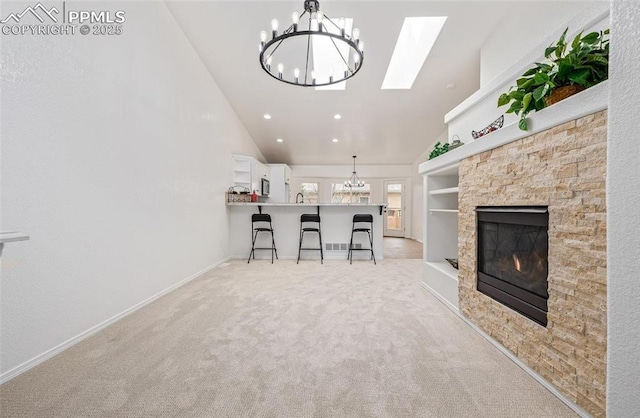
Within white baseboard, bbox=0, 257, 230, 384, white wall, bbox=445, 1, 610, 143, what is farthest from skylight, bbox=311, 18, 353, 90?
white baseboard, bbox=0, 257, 230, 384

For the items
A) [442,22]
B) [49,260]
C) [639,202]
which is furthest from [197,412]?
[442,22]

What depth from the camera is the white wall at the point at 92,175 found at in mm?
1481

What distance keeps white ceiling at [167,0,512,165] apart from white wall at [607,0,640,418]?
262 centimetres

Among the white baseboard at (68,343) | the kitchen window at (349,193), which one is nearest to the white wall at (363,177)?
the kitchen window at (349,193)

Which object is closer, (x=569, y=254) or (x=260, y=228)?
(x=569, y=254)

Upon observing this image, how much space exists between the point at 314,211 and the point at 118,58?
3.48m

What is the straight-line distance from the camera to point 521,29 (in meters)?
2.42

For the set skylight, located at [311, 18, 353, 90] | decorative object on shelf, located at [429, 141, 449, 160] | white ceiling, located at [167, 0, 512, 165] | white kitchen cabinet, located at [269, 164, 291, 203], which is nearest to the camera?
decorative object on shelf, located at [429, 141, 449, 160]

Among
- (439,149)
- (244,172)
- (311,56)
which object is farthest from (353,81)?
(244,172)

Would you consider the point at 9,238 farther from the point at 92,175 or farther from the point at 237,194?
the point at 237,194

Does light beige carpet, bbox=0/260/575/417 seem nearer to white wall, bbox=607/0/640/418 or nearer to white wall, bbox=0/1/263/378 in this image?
white wall, bbox=0/1/263/378

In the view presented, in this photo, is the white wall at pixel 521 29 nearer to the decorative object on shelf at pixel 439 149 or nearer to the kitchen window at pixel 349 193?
the decorative object on shelf at pixel 439 149

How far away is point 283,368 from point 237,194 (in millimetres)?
3832

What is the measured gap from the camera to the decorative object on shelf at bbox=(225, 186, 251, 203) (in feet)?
15.4
